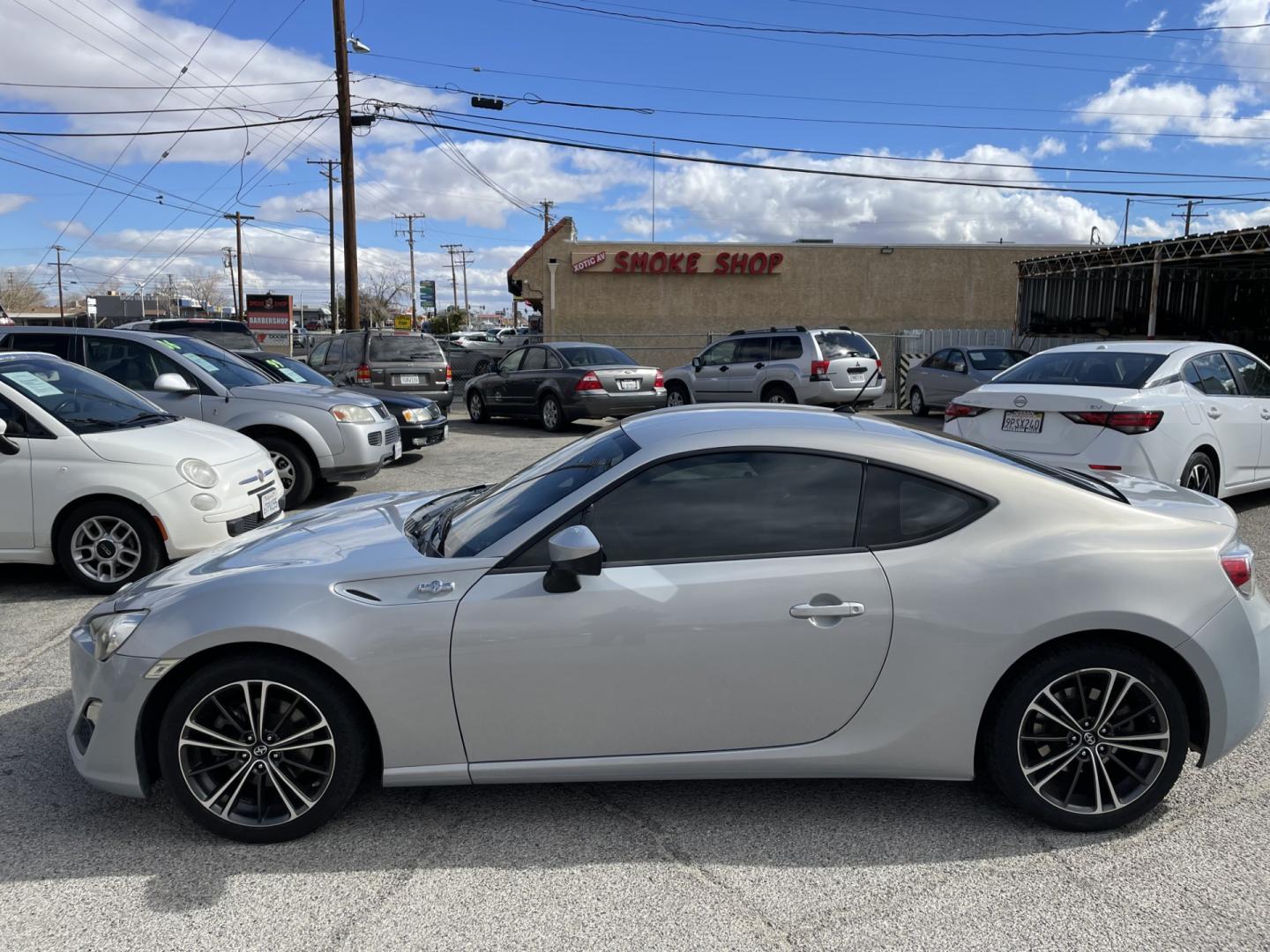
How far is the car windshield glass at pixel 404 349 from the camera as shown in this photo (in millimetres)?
15297

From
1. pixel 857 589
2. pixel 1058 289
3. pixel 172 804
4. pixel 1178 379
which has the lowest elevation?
pixel 172 804

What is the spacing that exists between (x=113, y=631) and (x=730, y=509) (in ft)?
7.11

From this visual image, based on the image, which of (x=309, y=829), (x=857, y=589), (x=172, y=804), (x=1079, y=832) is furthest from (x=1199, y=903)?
(x=172, y=804)

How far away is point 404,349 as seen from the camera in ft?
51.1

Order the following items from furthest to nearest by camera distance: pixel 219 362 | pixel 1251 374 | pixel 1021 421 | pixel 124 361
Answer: pixel 219 362 < pixel 124 361 < pixel 1251 374 < pixel 1021 421

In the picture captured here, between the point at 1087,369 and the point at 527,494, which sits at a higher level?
the point at 1087,369

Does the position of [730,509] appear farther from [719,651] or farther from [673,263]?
[673,263]

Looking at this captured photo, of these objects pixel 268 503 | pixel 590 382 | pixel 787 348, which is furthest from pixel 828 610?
pixel 787 348

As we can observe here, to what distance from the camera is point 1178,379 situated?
7867 mm

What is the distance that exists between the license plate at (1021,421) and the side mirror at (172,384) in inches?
285

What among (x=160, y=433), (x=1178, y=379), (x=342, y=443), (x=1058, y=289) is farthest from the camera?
(x=1058, y=289)

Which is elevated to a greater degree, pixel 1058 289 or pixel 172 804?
pixel 1058 289

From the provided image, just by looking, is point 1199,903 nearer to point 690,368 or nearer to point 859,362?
point 859,362

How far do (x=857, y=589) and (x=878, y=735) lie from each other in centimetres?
51
